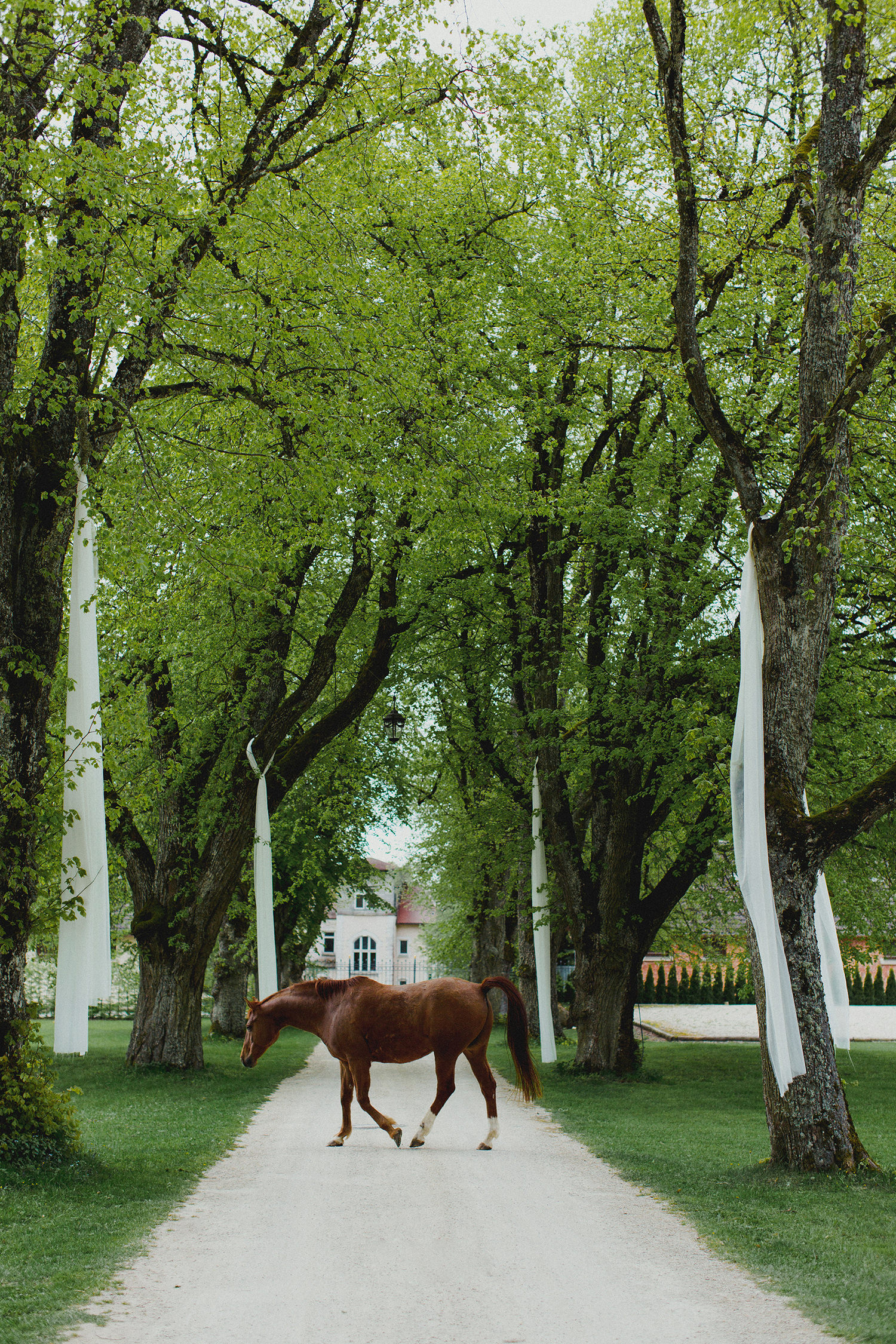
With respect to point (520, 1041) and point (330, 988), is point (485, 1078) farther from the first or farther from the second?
point (330, 988)

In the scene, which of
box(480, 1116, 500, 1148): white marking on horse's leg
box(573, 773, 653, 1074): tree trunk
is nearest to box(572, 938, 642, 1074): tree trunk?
box(573, 773, 653, 1074): tree trunk

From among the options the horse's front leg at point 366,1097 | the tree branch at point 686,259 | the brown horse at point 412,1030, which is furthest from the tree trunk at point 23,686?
the tree branch at point 686,259

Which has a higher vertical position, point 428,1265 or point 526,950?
point 526,950

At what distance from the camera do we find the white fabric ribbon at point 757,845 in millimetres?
9516

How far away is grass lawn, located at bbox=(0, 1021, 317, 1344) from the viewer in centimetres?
584

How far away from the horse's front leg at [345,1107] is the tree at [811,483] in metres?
4.21

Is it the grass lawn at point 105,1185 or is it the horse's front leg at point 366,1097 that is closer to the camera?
the grass lawn at point 105,1185

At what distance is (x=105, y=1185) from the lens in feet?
29.5

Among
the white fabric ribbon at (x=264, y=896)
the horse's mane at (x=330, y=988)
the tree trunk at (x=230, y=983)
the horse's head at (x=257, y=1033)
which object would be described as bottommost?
the tree trunk at (x=230, y=983)

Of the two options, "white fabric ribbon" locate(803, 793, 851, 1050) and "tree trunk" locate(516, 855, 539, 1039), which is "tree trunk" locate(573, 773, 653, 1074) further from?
"white fabric ribbon" locate(803, 793, 851, 1050)

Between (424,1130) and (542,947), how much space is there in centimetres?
711

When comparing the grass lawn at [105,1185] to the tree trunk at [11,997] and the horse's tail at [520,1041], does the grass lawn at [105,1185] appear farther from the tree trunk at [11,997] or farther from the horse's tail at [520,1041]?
the horse's tail at [520,1041]

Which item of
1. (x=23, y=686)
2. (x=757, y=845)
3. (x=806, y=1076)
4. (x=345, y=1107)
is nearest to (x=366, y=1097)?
(x=345, y=1107)

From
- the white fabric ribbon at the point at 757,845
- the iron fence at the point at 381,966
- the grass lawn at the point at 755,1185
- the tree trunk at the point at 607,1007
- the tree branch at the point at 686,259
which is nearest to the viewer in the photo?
the grass lawn at the point at 755,1185
